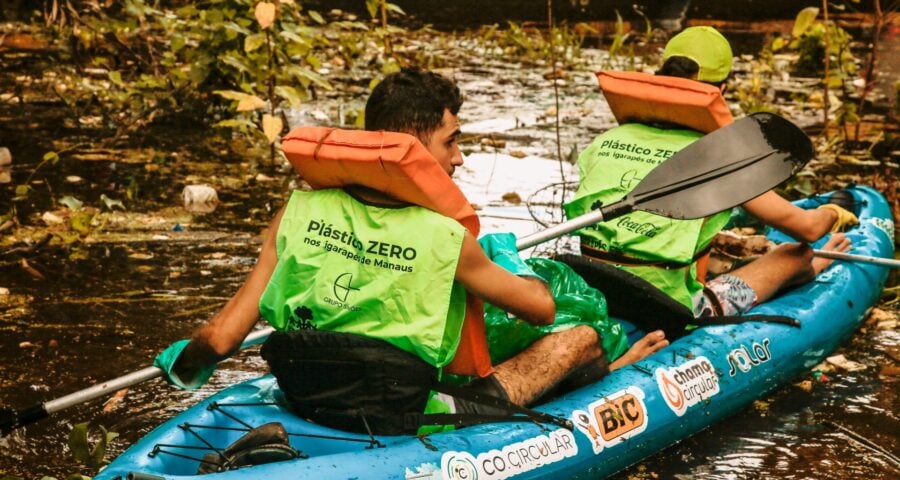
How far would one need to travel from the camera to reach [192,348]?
340 cm

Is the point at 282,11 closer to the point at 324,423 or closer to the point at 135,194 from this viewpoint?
the point at 135,194

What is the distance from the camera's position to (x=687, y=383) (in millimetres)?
4145

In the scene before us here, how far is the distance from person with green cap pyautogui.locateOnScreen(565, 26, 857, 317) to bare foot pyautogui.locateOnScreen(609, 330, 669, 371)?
215 mm

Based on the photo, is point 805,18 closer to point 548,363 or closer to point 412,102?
point 548,363

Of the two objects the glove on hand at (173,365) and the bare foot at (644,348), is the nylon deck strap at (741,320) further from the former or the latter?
the glove on hand at (173,365)

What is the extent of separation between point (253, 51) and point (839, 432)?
13.8 ft

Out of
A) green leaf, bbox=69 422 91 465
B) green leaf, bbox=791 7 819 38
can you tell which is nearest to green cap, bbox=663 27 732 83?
green leaf, bbox=69 422 91 465

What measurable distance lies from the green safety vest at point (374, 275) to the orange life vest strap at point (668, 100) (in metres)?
1.50

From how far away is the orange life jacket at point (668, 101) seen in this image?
4316mm

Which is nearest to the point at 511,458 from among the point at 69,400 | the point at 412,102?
the point at 412,102

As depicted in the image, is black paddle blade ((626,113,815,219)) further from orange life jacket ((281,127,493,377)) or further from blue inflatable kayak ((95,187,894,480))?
orange life jacket ((281,127,493,377))

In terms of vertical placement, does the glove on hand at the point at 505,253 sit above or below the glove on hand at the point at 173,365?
above

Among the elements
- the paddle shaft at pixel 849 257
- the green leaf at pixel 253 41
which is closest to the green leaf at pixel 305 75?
the green leaf at pixel 253 41

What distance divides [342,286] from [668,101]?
172cm
